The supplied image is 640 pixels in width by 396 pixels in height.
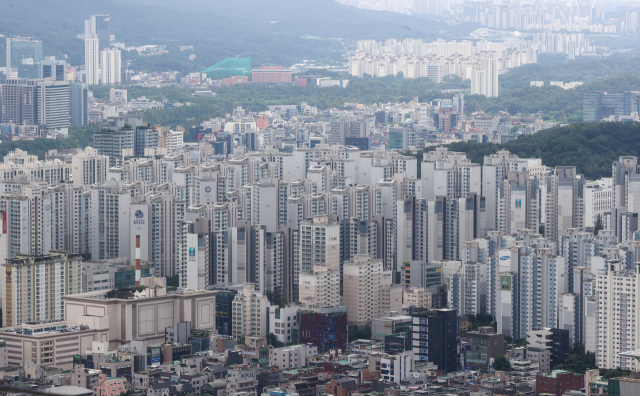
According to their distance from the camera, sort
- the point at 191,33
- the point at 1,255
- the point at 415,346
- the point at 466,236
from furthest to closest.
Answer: the point at 191,33 → the point at 466,236 → the point at 1,255 → the point at 415,346

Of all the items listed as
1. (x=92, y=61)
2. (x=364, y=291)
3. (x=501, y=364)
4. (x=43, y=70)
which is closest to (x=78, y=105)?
(x=43, y=70)

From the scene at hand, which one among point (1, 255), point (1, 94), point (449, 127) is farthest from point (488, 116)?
point (1, 255)

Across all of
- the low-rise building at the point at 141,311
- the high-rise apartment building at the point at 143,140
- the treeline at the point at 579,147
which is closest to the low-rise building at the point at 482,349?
the low-rise building at the point at 141,311

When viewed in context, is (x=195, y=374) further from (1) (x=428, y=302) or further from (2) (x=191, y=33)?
(2) (x=191, y=33)

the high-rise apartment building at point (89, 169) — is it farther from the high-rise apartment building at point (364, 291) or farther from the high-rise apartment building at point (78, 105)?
the high-rise apartment building at point (78, 105)

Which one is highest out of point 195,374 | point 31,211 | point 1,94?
point 1,94

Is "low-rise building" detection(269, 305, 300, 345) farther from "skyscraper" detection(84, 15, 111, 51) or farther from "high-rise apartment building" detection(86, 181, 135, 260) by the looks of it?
"skyscraper" detection(84, 15, 111, 51)
